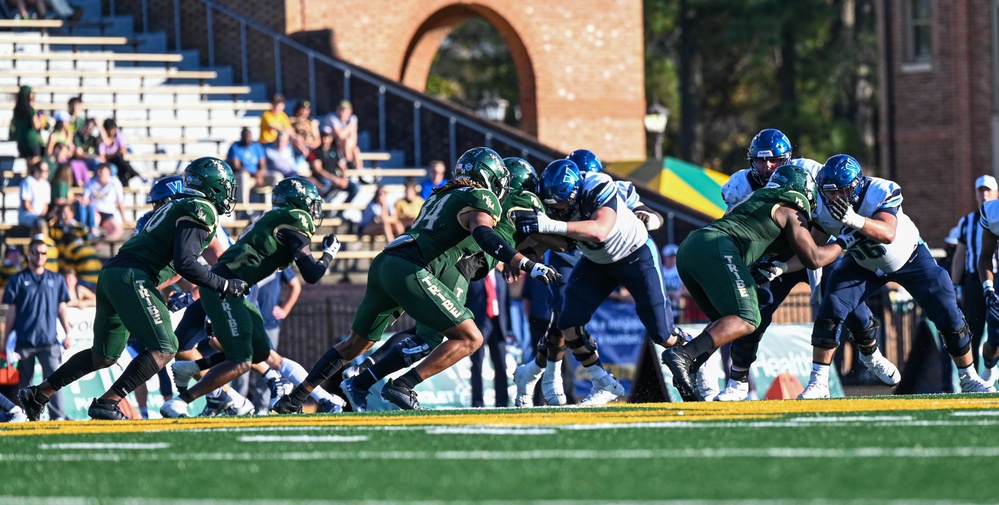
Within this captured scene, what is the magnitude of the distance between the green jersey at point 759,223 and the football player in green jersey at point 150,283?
2951 mm

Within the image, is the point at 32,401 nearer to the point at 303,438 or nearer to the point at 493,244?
the point at 493,244

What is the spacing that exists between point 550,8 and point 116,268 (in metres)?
18.0

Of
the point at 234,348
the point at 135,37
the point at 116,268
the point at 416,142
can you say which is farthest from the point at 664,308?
the point at 135,37

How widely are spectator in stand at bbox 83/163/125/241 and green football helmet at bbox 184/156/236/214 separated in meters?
7.65

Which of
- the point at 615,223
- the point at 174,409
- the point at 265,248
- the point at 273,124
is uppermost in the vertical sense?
the point at 273,124

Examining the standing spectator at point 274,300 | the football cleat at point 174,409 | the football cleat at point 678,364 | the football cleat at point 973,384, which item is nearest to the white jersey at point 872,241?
the football cleat at point 973,384

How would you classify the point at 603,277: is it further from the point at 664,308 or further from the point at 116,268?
Result: the point at 116,268

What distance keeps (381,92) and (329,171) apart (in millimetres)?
2683

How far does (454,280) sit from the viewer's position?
37.3 feet

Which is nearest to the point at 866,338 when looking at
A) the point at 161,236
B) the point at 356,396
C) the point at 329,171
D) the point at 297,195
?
the point at 356,396

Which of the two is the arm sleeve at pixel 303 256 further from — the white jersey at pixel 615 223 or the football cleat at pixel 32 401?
the football cleat at pixel 32 401

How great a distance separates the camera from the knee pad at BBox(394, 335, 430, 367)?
38.4 feet

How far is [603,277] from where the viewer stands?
11734 millimetres

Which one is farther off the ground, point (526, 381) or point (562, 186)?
point (562, 186)
